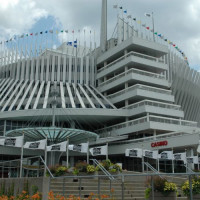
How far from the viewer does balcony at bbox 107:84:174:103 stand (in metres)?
57.8

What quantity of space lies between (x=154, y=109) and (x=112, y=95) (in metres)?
11.0

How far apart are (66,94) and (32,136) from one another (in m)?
20.0

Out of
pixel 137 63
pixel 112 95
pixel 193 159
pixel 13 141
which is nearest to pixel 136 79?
pixel 137 63

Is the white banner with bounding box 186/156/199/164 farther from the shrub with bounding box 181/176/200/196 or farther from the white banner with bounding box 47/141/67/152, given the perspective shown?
the shrub with bounding box 181/176/200/196

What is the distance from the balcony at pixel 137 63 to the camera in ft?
201

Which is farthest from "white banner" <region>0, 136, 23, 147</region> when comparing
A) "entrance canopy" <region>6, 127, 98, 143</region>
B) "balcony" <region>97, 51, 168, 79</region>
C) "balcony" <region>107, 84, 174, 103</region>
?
"balcony" <region>97, 51, 168, 79</region>

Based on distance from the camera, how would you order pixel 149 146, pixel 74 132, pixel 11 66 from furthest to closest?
pixel 11 66 < pixel 149 146 < pixel 74 132

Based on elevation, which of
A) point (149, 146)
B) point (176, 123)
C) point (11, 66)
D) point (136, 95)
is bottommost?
point (149, 146)

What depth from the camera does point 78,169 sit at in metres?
25.3

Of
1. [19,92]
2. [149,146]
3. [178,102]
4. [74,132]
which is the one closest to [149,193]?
[74,132]

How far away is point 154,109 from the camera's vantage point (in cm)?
5544

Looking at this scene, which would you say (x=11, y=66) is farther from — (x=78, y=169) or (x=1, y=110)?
(x=78, y=169)

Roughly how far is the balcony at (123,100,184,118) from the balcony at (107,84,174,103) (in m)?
1.91

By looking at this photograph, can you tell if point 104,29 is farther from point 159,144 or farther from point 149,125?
point 159,144
